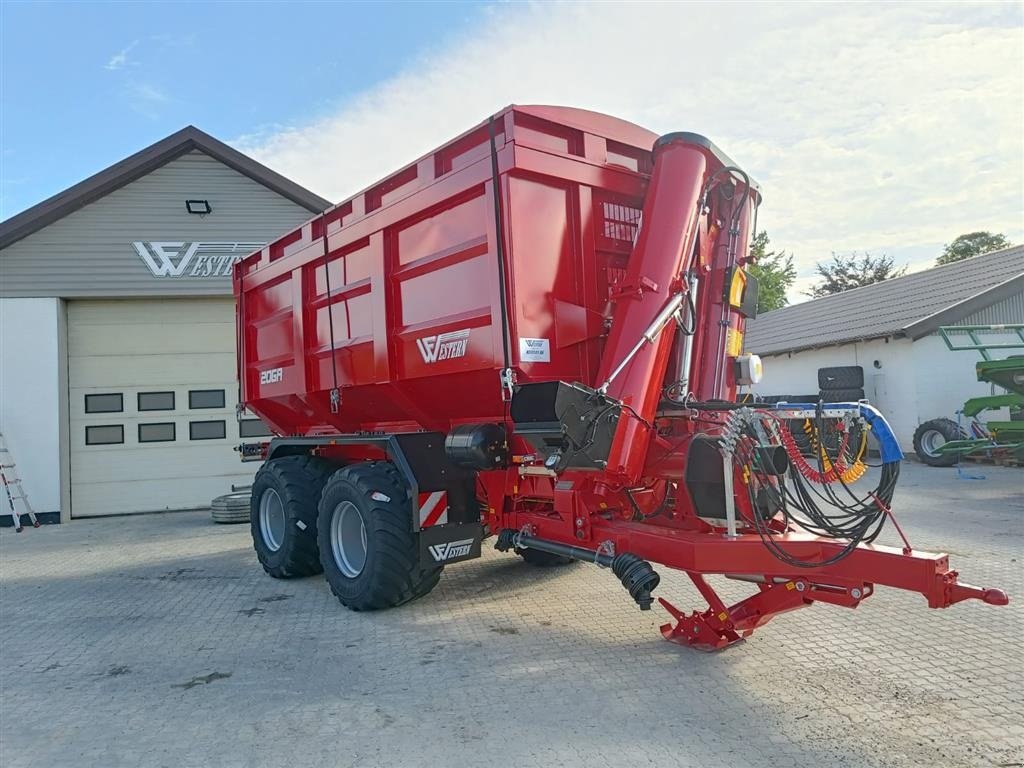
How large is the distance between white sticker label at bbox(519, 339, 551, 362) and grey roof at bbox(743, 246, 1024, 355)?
14.3 metres

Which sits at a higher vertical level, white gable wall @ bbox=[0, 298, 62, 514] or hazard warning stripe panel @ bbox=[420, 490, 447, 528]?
white gable wall @ bbox=[0, 298, 62, 514]

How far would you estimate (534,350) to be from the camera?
15.0 ft

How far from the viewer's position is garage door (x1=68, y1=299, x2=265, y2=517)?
40.9 feet

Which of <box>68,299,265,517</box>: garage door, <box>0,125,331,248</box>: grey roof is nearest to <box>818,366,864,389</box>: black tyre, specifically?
<box>0,125,331,248</box>: grey roof

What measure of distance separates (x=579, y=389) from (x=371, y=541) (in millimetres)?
→ 2277

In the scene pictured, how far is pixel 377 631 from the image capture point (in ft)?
17.3

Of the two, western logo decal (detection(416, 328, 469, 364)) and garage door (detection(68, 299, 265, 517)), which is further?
garage door (detection(68, 299, 265, 517))

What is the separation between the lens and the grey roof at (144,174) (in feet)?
39.7

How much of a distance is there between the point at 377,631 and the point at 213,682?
46.4 inches

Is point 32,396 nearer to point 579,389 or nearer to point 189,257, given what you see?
point 189,257

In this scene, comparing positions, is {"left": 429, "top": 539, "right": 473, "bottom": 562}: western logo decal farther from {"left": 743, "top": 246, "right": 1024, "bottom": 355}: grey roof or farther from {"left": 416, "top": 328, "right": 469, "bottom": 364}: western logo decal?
{"left": 743, "top": 246, "right": 1024, "bottom": 355}: grey roof

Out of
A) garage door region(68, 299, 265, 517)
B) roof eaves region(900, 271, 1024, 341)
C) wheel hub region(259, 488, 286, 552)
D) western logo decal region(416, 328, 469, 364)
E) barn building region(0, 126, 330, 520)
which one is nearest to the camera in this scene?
western logo decal region(416, 328, 469, 364)

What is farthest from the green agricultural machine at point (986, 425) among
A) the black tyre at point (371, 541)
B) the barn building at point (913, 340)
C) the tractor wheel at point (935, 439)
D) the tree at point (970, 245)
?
the tree at point (970, 245)

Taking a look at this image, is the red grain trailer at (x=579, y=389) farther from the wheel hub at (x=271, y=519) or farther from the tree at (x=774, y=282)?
the tree at (x=774, y=282)
